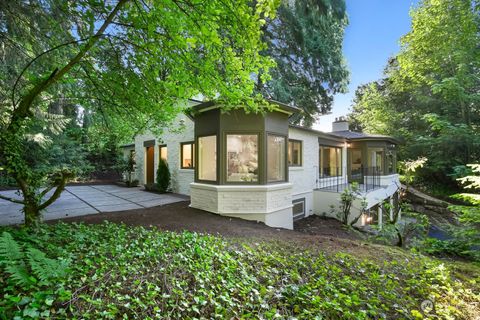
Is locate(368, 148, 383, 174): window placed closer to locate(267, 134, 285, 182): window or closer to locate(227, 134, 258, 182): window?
locate(267, 134, 285, 182): window

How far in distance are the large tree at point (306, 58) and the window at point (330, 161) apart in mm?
3460

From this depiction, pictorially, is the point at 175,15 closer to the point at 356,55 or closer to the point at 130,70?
the point at 130,70

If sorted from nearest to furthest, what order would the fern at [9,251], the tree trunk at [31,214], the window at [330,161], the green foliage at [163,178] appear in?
the fern at [9,251], the tree trunk at [31,214], the green foliage at [163,178], the window at [330,161]

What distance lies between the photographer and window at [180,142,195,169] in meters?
9.59

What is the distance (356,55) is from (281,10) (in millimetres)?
6709

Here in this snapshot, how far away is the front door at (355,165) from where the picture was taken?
13.5m

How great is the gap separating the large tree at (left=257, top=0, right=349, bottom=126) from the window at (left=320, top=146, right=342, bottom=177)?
3.46 meters

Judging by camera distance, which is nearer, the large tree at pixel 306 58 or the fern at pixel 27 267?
the fern at pixel 27 267

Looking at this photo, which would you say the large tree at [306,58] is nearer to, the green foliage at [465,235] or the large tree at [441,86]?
the large tree at [441,86]

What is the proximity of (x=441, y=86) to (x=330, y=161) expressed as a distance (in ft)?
26.9

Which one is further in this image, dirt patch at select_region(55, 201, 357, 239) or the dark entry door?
the dark entry door

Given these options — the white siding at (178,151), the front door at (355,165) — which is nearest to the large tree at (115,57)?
the white siding at (178,151)

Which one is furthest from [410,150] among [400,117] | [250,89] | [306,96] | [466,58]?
[250,89]

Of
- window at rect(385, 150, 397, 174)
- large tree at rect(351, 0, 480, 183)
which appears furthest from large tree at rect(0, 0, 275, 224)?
window at rect(385, 150, 397, 174)
